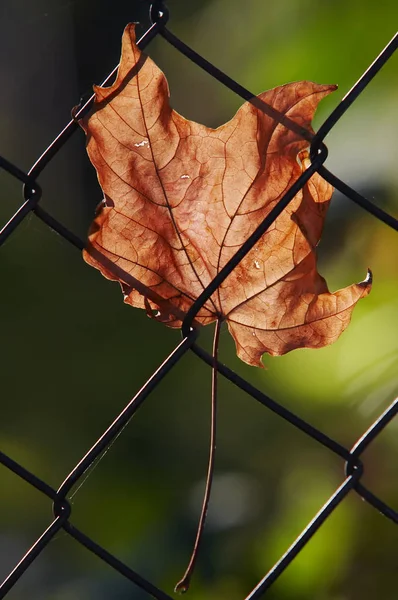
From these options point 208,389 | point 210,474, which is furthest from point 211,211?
point 208,389

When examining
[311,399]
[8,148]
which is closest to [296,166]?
[311,399]

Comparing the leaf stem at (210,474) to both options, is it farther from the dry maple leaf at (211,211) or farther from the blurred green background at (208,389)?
the blurred green background at (208,389)

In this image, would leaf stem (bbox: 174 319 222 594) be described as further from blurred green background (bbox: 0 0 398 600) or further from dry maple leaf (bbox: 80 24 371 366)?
blurred green background (bbox: 0 0 398 600)

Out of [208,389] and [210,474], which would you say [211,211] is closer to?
[210,474]

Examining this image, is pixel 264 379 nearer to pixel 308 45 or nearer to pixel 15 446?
pixel 15 446

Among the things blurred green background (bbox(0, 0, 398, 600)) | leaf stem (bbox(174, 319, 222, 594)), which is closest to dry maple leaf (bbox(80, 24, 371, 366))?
leaf stem (bbox(174, 319, 222, 594))

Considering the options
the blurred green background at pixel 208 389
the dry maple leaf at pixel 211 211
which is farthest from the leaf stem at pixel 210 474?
the blurred green background at pixel 208 389
